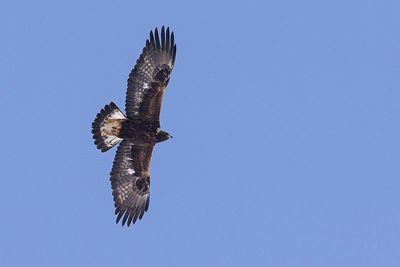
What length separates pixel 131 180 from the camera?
28.2m

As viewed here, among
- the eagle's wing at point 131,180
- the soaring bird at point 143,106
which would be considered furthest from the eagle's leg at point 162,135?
the eagle's wing at point 131,180

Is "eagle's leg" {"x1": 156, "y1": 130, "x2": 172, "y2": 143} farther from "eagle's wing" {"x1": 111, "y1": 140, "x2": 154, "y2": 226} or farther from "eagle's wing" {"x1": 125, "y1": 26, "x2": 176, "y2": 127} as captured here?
"eagle's wing" {"x1": 111, "y1": 140, "x2": 154, "y2": 226}

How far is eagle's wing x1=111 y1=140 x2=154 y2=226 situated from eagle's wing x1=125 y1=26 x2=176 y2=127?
1.29 meters

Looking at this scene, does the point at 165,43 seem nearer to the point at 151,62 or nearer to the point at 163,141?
the point at 151,62

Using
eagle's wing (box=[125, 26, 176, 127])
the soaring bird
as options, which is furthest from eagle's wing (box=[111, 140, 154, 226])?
eagle's wing (box=[125, 26, 176, 127])

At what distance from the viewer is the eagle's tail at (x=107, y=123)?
1062 inches

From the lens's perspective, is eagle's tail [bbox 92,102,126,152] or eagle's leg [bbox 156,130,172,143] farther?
eagle's tail [bbox 92,102,126,152]

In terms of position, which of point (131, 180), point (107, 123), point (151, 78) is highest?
point (151, 78)

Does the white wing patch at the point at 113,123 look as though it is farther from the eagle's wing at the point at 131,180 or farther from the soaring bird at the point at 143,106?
the eagle's wing at the point at 131,180

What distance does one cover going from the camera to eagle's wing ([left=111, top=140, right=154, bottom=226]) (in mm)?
27875

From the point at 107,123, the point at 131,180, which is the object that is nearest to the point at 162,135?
the point at 107,123

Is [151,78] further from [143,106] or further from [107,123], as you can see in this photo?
[107,123]

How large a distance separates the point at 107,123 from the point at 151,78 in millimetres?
1660

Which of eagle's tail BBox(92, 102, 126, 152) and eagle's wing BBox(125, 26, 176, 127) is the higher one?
eagle's wing BBox(125, 26, 176, 127)
